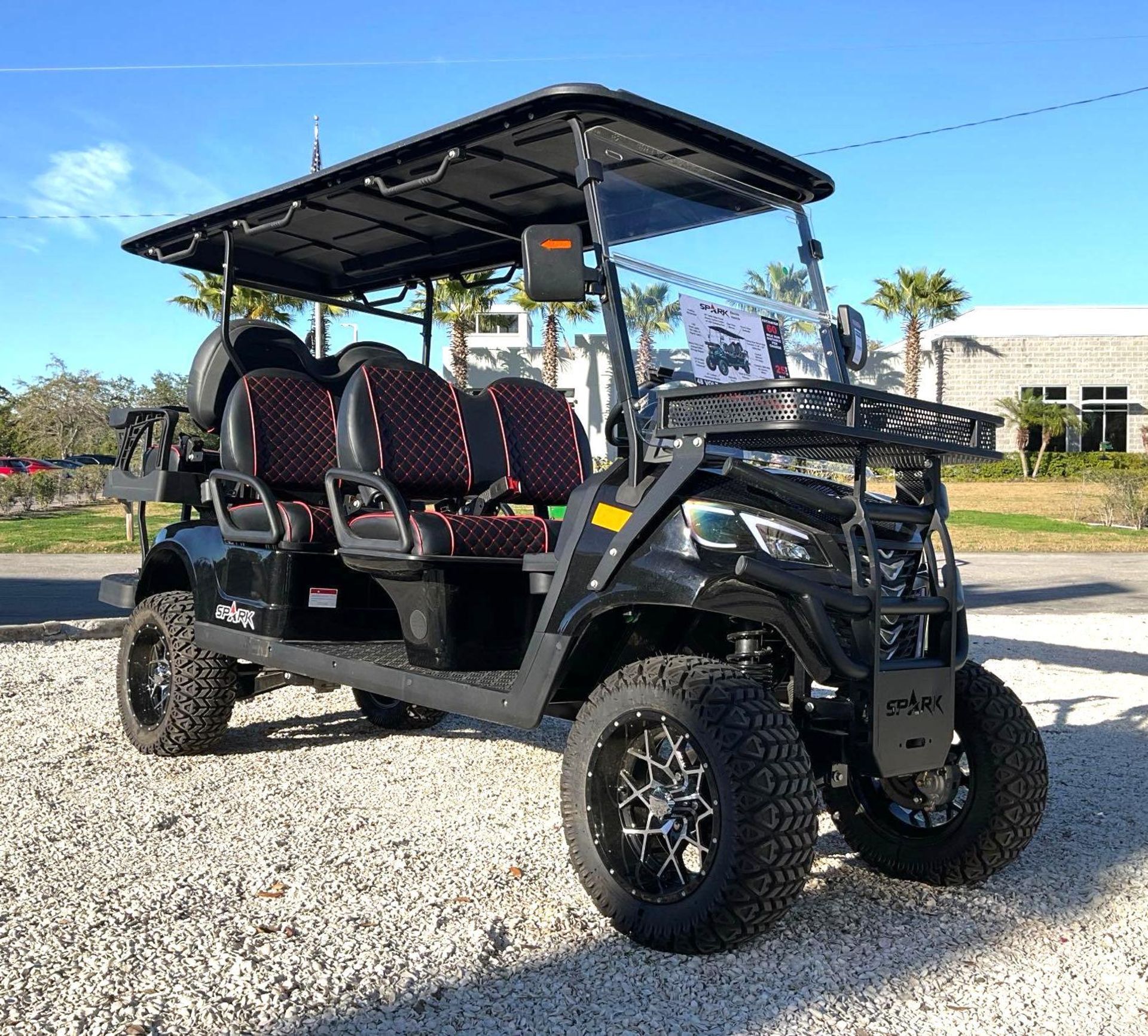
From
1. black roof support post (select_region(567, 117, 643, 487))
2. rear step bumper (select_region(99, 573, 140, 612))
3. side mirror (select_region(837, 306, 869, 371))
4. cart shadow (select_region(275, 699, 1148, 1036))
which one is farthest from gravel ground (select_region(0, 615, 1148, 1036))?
side mirror (select_region(837, 306, 869, 371))

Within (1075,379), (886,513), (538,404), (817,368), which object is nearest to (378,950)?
(886,513)

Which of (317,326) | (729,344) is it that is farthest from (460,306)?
(729,344)

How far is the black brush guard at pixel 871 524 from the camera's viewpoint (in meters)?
3.08

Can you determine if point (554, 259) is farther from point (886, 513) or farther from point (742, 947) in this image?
point (742, 947)

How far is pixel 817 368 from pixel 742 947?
2105 mm

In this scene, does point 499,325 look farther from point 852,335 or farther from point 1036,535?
point 852,335

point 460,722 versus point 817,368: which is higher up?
point 817,368

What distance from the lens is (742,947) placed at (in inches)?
127

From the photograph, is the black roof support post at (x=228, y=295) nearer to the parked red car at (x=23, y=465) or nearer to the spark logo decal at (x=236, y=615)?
the spark logo decal at (x=236, y=615)

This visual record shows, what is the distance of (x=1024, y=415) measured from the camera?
39625 mm

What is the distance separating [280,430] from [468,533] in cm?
166

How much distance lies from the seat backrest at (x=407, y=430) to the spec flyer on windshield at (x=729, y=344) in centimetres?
166

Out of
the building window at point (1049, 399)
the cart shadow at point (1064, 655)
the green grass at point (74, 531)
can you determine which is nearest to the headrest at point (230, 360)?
the cart shadow at point (1064, 655)

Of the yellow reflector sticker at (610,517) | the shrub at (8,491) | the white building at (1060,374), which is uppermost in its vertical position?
the white building at (1060,374)
